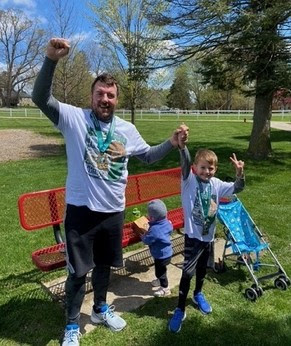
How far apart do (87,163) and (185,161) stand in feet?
2.79

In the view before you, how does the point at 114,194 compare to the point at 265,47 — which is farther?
the point at 265,47

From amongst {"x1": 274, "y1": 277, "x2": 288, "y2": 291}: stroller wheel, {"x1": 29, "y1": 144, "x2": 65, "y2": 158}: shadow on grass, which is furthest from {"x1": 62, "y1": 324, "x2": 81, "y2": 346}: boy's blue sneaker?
{"x1": 29, "y1": 144, "x2": 65, "y2": 158}: shadow on grass

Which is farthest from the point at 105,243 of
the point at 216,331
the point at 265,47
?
the point at 265,47

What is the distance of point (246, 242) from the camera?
160 inches

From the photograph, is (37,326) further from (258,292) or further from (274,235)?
(274,235)

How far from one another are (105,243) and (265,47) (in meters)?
8.01

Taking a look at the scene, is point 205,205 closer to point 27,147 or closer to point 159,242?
point 159,242

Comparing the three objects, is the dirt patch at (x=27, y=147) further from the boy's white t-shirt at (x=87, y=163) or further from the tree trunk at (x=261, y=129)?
the boy's white t-shirt at (x=87, y=163)

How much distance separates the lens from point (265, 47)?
A: 9492mm

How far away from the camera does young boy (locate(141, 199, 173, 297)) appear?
3812mm

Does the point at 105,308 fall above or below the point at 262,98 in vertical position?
below

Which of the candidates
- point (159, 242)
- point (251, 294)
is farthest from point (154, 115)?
point (251, 294)

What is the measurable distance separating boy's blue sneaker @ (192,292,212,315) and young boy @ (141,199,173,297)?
330 millimetres

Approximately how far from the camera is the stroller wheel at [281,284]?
13.0ft
